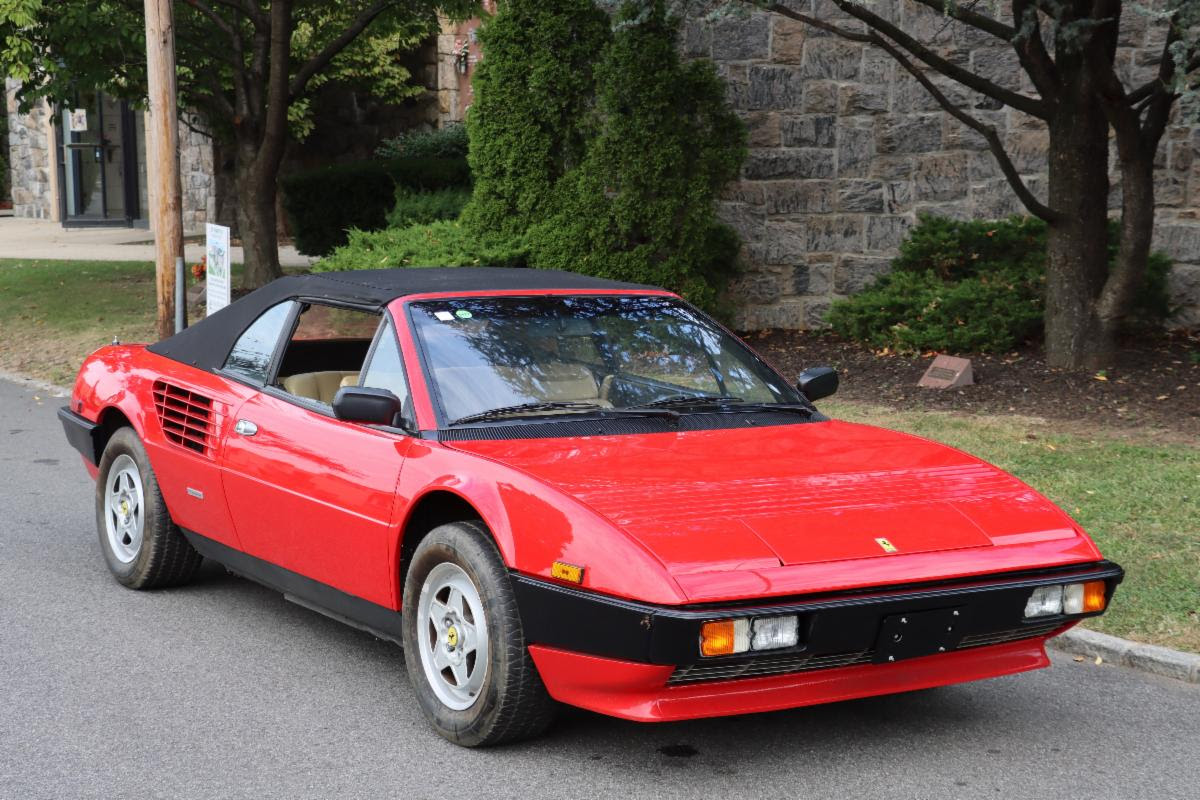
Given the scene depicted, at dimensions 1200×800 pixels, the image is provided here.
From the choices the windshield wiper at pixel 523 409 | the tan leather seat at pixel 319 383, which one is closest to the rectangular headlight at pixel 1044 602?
the windshield wiper at pixel 523 409

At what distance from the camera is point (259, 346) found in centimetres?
586

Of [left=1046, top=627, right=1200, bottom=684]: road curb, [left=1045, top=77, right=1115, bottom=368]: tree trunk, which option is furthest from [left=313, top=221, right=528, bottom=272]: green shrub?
[left=1046, top=627, right=1200, bottom=684]: road curb

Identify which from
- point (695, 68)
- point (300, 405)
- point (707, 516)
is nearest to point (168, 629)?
point (300, 405)

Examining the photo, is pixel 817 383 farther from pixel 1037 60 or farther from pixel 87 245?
pixel 87 245

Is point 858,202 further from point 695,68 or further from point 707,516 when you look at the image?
point 707,516

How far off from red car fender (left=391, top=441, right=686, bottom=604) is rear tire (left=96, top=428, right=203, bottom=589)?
1.88 metres

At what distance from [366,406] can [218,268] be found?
7.04 metres

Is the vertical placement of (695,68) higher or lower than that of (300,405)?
higher

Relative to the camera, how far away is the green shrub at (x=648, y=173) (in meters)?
12.9

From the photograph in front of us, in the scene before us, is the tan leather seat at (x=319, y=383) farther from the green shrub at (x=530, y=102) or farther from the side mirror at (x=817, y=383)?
the green shrub at (x=530, y=102)

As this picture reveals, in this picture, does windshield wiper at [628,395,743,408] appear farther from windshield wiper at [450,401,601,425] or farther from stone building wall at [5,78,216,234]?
stone building wall at [5,78,216,234]

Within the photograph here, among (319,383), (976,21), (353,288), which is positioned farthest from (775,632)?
(976,21)

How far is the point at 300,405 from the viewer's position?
17.6 feet

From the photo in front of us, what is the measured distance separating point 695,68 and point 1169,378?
16.8ft
